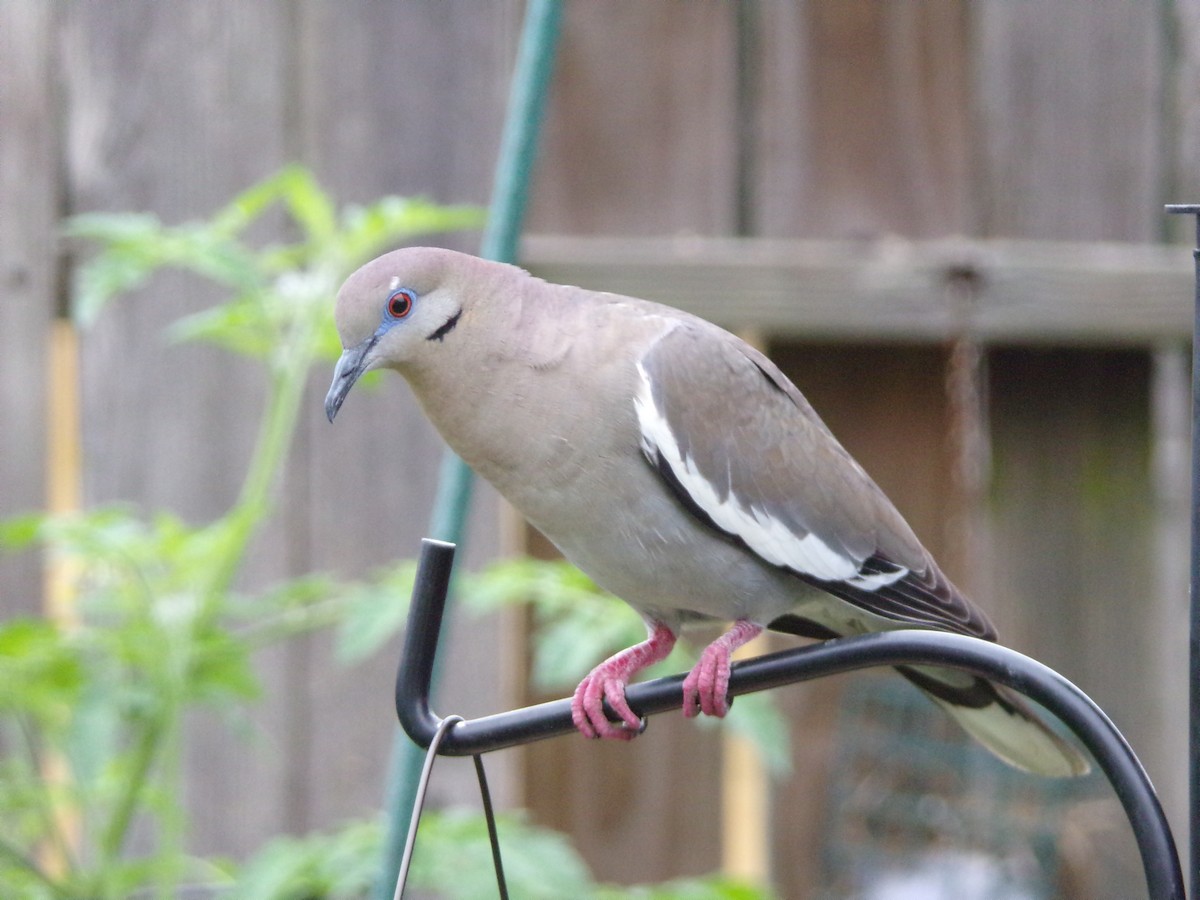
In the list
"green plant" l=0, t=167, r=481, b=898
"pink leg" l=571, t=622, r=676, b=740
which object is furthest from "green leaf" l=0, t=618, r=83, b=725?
"pink leg" l=571, t=622, r=676, b=740

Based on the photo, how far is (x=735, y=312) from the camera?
2.50 metres

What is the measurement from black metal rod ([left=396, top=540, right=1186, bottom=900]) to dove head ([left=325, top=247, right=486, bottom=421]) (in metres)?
0.33

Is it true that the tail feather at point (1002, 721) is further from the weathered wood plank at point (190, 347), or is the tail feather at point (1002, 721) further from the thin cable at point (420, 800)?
the weathered wood plank at point (190, 347)

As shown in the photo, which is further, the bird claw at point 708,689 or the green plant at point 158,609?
the green plant at point 158,609

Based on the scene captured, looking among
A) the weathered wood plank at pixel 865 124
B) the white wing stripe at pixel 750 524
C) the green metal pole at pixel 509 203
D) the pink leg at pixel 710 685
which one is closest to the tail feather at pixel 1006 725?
the white wing stripe at pixel 750 524

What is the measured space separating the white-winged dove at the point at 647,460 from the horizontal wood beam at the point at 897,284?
79 cm

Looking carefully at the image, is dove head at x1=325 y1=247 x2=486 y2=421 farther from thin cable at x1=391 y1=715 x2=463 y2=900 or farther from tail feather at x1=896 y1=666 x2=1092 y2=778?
tail feather at x1=896 y1=666 x2=1092 y2=778

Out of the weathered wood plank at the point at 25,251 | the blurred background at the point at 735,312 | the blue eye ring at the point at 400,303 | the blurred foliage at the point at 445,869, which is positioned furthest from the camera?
the blurred background at the point at 735,312

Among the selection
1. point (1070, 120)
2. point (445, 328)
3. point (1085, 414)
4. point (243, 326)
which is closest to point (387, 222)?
point (243, 326)

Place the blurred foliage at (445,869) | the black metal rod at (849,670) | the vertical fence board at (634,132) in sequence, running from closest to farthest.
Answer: the black metal rod at (849,670), the blurred foliage at (445,869), the vertical fence board at (634,132)

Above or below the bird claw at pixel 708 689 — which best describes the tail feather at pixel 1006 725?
below

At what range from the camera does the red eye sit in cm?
151

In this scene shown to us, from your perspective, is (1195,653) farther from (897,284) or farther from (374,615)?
(897,284)

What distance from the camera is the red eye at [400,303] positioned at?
1506 millimetres
